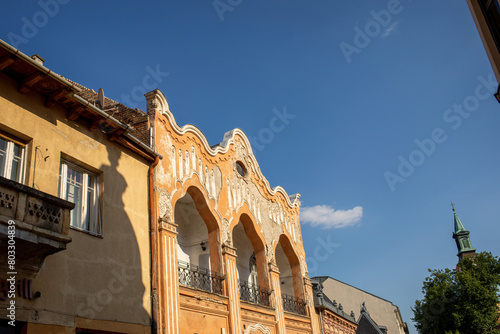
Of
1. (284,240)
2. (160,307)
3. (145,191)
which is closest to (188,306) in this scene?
(160,307)

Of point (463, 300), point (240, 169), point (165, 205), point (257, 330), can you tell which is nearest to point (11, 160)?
point (165, 205)

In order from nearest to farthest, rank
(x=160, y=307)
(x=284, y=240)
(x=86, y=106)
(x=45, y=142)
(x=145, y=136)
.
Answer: (x=45, y=142), (x=86, y=106), (x=160, y=307), (x=145, y=136), (x=284, y=240)

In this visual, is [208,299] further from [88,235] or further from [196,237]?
[88,235]

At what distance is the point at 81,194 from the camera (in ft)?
37.8

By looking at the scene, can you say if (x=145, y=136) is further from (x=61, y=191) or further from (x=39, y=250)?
(x=39, y=250)

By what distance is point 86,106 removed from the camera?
11641 millimetres

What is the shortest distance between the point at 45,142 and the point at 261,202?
12.0 meters

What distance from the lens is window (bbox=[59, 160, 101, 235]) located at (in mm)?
11102

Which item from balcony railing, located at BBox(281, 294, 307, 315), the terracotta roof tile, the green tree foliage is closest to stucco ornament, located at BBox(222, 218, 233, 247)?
the terracotta roof tile

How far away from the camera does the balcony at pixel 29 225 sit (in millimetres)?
8367

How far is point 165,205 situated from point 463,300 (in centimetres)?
2922

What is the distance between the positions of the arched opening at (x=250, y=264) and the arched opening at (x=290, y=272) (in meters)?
2.00

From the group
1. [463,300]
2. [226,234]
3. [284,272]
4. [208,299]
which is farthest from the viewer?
[463,300]

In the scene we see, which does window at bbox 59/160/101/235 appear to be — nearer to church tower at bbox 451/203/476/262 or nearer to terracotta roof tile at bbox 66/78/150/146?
terracotta roof tile at bbox 66/78/150/146
